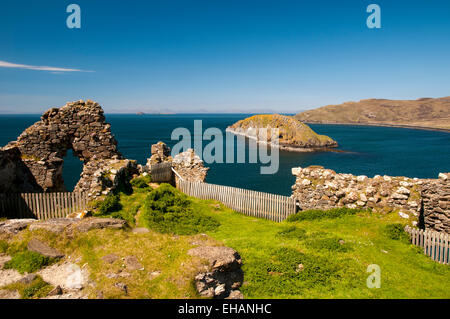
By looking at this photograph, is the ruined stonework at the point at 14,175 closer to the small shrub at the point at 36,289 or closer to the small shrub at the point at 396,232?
the small shrub at the point at 36,289

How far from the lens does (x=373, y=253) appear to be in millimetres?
10617

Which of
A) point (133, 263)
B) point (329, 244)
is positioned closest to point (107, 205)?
point (133, 263)

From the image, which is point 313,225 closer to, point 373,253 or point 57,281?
point 373,253

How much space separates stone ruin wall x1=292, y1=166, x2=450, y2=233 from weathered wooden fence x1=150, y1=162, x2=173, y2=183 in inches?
400

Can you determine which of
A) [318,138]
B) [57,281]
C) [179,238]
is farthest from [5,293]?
[318,138]

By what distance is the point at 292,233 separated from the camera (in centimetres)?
1266

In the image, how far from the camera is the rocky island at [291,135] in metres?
112

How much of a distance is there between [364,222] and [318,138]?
4252 inches

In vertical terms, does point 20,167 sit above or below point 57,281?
above

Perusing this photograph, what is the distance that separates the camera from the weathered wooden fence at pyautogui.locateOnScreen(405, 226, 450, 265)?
11027 mm

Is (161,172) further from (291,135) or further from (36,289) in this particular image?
(291,135)

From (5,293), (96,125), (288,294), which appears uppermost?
(96,125)

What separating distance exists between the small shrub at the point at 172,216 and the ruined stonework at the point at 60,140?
478cm

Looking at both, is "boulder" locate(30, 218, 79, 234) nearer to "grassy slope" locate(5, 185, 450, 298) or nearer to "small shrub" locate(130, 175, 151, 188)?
"grassy slope" locate(5, 185, 450, 298)
